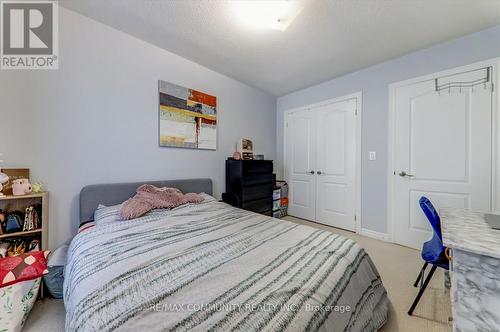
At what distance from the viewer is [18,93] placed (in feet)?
5.27

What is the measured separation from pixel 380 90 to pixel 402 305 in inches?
100

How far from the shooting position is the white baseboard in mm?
2673

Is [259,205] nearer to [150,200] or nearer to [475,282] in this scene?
[150,200]

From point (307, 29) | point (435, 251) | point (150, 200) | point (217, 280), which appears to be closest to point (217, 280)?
point (217, 280)

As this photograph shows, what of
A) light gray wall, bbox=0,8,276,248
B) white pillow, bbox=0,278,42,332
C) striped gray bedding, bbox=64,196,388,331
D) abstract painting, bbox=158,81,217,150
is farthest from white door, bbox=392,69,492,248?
white pillow, bbox=0,278,42,332

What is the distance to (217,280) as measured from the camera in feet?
2.92

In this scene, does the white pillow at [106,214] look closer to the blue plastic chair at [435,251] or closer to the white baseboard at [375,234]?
the blue plastic chair at [435,251]

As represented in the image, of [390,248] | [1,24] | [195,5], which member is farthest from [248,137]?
[1,24]

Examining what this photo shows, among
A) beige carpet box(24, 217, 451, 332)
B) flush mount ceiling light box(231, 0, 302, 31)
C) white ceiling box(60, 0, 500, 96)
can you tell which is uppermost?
white ceiling box(60, 0, 500, 96)

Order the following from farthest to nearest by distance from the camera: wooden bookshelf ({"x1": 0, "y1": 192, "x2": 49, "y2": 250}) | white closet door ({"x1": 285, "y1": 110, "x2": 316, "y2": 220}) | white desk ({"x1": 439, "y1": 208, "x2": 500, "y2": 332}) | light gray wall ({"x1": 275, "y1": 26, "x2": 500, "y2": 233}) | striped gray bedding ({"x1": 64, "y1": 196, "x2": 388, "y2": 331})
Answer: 1. white closet door ({"x1": 285, "y1": 110, "x2": 316, "y2": 220})
2. light gray wall ({"x1": 275, "y1": 26, "x2": 500, "y2": 233})
3. wooden bookshelf ({"x1": 0, "y1": 192, "x2": 49, "y2": 250})
4. white desk ({"x1": 439, "y1": 208, "x2": 500, "y2": 332})
5. striped gray bedding ({"x1": 64, "y1": 196, "x2": 388, "y2": 331})

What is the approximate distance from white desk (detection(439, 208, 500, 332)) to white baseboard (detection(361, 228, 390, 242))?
1.97 metres

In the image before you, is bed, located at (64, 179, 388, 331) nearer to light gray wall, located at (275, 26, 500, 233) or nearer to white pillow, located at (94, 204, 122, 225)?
white pillow, located at (94, 204, 122, 225)

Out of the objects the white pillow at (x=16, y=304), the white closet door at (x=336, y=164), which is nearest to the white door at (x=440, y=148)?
the white closet door at (x=336, y=164)

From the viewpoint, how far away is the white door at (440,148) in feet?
6.67
